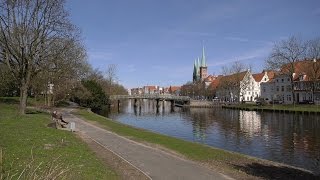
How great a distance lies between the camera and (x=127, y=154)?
66.7 ft

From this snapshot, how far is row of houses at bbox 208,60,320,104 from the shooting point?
91.6 m

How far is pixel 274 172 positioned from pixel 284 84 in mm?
105103

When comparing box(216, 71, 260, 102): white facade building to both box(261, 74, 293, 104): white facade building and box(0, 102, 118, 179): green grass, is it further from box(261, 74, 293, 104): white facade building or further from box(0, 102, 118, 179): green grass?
box(0, 102, 118, 179): green grass

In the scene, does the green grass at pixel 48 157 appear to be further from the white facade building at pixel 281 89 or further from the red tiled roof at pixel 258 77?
the red tiled roof at pixel 258 77

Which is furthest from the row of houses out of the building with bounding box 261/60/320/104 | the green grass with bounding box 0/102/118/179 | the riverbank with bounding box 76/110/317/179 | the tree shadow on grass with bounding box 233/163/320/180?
the green grass with bounding box 0/102/118/179

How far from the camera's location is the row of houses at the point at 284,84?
301 feet

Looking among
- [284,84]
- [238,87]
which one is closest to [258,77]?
[238,87]

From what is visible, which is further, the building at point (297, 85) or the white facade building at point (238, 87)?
the white facade building at point (238, 87)

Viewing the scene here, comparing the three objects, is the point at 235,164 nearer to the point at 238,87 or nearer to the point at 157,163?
the point at 157,163

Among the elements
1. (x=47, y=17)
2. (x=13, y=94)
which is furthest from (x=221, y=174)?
(x=13, y=94)

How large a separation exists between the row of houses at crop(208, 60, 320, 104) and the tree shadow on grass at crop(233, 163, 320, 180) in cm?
7068

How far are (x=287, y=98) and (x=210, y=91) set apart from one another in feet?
186

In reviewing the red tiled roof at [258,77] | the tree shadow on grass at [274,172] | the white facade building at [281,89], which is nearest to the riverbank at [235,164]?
the tree shadow on grass at [274,172]

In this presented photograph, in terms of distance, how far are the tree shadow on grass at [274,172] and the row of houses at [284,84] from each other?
7068 cm
